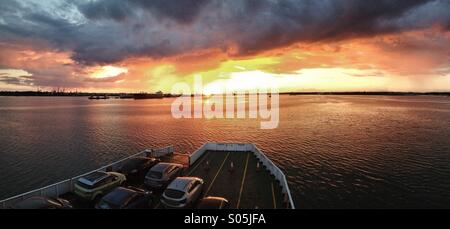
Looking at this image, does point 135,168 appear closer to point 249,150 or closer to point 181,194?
point 181,194

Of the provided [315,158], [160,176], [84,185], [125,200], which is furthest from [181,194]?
[315,158]

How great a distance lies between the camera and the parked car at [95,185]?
16438 mm

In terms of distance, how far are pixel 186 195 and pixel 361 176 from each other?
90.3 feet

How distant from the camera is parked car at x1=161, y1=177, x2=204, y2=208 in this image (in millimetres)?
15211

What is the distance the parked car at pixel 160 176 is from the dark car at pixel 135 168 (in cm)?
232

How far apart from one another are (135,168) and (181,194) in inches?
300

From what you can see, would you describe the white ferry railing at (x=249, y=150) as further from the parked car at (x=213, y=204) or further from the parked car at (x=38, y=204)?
the parked car at (x=38, y=204)

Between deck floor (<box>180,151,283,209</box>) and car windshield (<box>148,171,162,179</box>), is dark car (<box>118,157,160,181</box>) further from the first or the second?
deck floor (<box>180,151,283,209</box>)

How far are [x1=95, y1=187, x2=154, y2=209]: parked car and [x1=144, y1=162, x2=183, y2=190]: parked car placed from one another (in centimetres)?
261

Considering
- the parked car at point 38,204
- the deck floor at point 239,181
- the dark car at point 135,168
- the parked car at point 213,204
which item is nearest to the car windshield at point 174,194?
the parked car at point 213,204

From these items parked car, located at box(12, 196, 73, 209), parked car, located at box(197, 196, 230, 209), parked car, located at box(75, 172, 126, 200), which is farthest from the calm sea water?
parked car, located at box(12, 196, 73, 209)

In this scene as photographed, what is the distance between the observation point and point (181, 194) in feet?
50.6
